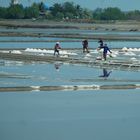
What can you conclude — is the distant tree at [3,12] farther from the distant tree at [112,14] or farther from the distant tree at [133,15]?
the distant tree at [133,15]

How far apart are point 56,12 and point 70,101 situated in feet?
245

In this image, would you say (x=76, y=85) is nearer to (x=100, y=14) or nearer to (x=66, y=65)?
(x=66, y=65)

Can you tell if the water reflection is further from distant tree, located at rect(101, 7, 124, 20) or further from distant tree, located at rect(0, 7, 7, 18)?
distant tree, located at rect(101, 7, 124, 20)

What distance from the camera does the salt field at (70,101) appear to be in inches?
332

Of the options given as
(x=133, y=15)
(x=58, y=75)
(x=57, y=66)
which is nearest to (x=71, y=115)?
(x=58, y=75)

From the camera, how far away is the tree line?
7806 cm

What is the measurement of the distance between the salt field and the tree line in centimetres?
5989

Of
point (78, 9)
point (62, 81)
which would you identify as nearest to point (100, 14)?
point (78, 9)

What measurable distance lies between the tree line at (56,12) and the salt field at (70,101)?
197 feet

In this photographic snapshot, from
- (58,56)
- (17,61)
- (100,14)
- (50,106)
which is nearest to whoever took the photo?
(50,106)

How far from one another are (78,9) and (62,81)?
7576cm

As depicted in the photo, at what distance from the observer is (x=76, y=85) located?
42.0 feet

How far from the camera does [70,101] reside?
10.9 m

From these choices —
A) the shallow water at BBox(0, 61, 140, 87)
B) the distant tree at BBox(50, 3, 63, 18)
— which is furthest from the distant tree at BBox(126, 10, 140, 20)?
the shallow water at BBox(0, 61, 140, 87)
